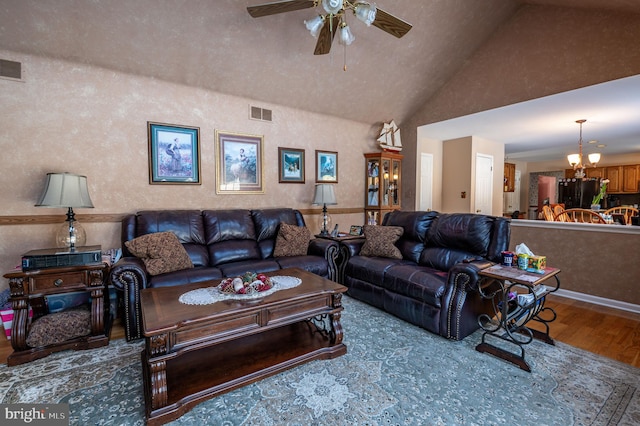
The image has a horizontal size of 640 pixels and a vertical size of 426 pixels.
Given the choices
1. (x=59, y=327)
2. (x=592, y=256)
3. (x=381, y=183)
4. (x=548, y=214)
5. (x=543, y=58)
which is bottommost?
(x=59, y=327)

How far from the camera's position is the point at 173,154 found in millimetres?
3660

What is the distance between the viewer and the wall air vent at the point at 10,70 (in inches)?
109

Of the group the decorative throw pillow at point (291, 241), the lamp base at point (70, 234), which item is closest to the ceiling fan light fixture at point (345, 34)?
the decorative throw pillow at point (291, 241)

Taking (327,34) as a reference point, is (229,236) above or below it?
below

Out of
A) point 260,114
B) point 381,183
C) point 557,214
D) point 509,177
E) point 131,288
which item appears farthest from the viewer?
point 509,177

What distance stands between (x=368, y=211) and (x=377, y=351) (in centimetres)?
333

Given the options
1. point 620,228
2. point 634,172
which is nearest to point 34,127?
point 620,228

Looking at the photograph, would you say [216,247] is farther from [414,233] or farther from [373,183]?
[373,183]

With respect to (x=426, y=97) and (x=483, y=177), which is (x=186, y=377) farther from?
(x=483, y=177)

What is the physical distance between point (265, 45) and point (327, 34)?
44.1 inches

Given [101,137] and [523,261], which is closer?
[523,261]

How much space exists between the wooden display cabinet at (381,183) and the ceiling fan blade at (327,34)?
104 inches

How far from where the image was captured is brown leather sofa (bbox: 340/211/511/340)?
2547mm


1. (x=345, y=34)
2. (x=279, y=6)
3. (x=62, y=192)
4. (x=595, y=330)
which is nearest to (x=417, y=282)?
(x=595, y=330)
